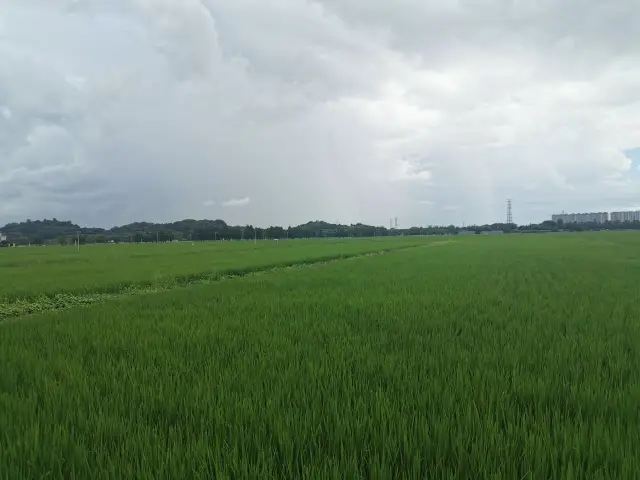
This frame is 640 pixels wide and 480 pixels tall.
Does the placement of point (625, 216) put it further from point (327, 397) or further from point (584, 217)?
point (327, 397)

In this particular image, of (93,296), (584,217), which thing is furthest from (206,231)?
(584,217)

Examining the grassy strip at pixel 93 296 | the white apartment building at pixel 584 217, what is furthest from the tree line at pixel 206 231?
the grassy strip at pixel 93 296

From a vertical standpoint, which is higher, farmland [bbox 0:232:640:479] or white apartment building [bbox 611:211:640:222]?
white apartment building [bbox 611:211:640:222]

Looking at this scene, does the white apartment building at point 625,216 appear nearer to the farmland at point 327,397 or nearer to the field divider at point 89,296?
the field divider at point 89,296

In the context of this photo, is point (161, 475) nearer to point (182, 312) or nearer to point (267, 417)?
point (267, 417)

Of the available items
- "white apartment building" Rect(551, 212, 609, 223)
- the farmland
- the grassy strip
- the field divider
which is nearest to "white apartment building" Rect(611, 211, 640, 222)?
"white apartment building" Rect(551, 212, 609, 223)

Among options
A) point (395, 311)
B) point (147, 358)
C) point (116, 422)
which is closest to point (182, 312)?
point (147, 358)

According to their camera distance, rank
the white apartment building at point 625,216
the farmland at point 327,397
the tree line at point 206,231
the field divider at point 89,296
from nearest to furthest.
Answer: the farmland at point 327,397
the field divider at point 89,296
the tree line at point 206,231
the white apartment building at point 625,216

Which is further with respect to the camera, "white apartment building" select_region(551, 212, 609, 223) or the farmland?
"white apartment building" select_region(551, 212, 609, 223)

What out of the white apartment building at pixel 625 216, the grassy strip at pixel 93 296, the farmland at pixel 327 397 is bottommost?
the grassy strip at pixel 93 296

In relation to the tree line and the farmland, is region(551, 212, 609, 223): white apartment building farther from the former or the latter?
the farmland

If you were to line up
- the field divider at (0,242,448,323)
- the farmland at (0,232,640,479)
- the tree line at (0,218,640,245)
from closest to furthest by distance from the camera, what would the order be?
the farmland at (0,232,640,479)
the field divider at (0,242,448,323)
the tree line at (0,218,640,245)

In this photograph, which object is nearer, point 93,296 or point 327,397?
point 327,397

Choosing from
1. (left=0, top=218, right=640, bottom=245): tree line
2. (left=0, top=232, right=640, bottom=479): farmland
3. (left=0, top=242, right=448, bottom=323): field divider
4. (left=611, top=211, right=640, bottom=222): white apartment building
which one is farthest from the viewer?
(left=611, top=211, right=640, bottom=222): white apartment building
